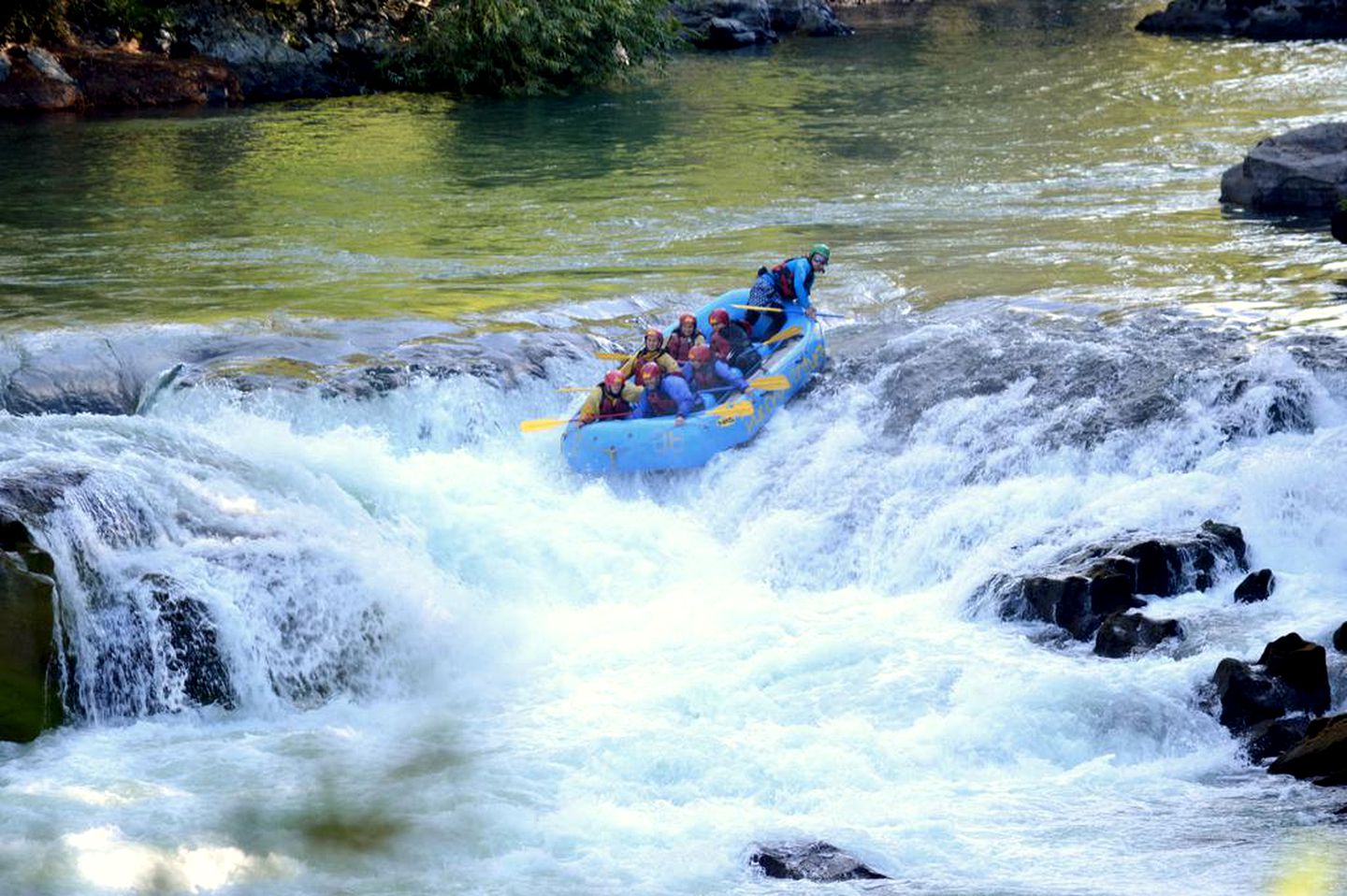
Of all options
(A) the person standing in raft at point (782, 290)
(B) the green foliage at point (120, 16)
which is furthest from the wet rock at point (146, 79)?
(A) the person standing in raft at point (782, 290)

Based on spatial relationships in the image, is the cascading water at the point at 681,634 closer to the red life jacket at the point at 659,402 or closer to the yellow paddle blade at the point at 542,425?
the yellow paddle blade at the point at 542,425

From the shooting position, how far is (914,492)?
12281mm

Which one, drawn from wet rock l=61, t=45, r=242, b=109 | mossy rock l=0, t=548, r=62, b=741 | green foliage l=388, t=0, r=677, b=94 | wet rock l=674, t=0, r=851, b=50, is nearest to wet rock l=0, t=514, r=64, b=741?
mossy rock l=0, t=548, r=62, b=741

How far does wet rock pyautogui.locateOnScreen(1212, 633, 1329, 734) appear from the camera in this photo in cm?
866

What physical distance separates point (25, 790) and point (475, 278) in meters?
8.93

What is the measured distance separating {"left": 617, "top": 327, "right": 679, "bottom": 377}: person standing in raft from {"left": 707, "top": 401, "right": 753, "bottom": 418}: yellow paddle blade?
47 centimetres

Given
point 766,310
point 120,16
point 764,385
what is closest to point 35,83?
point 120,16

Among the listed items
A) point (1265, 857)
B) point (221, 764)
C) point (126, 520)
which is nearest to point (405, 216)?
point (126, 520)

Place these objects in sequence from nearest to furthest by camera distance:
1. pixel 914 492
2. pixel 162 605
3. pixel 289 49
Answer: pixel 162 605 < pixel 914 492 < pixel 289 49

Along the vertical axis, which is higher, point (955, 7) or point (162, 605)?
point (955, 7)

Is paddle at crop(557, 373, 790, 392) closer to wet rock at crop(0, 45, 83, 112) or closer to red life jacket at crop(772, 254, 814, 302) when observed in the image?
red life jacket at crop(772, 254, 814, 302)

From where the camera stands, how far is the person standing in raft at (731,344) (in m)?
13.9

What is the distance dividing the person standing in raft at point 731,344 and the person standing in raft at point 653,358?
0.62 meters

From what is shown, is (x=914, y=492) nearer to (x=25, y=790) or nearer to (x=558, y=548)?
(x=558, y=548)
